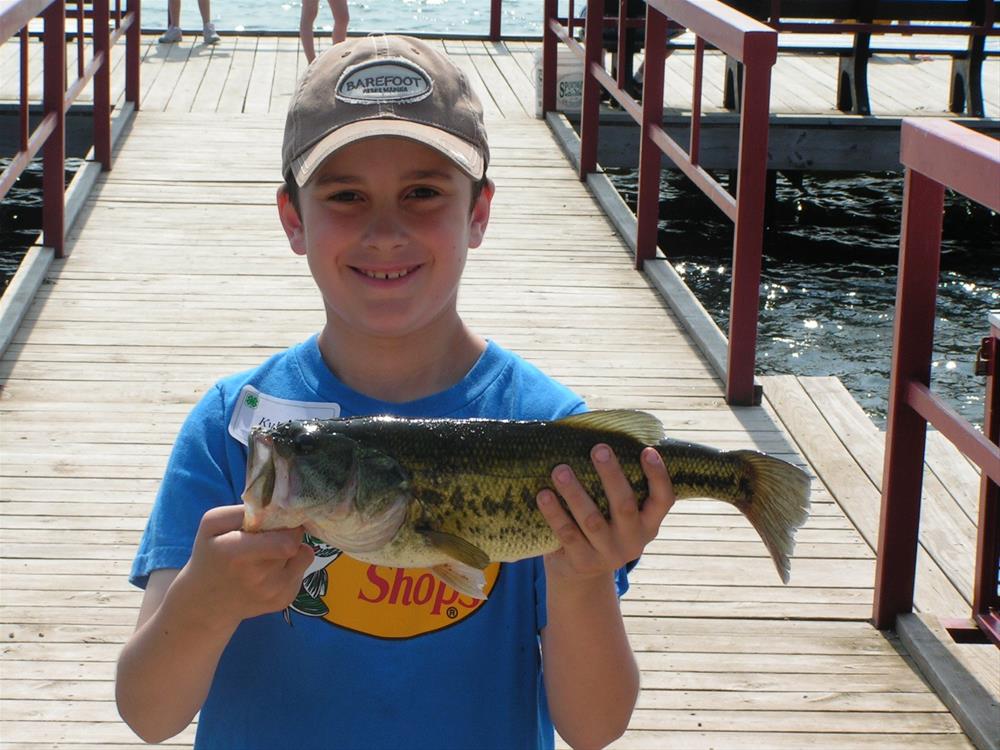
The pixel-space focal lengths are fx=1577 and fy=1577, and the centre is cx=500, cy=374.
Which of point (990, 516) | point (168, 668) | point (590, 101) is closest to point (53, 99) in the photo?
point (590, 101)

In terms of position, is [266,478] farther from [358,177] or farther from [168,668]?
[358,177]

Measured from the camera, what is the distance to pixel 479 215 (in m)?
2.38

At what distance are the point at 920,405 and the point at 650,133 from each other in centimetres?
371

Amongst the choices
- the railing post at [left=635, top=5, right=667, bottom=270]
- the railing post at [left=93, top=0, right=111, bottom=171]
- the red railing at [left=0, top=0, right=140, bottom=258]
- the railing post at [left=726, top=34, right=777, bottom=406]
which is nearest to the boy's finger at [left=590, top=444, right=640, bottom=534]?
the railing post at [left=726, top=34, right=777, bottom=406]

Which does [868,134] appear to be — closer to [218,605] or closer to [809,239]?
[809,239]

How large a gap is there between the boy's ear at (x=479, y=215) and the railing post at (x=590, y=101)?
6914 millimetres

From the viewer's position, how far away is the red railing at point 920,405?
11.8 feet

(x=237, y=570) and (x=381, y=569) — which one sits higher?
(x=237, y=570)

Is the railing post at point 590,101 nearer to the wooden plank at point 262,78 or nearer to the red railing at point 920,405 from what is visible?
the wooden plank at point 262,78

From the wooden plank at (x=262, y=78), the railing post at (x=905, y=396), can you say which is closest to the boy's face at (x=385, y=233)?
the railing post at (x=905, y=396)

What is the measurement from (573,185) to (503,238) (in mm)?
1294

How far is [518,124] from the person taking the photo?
10805 millimetres

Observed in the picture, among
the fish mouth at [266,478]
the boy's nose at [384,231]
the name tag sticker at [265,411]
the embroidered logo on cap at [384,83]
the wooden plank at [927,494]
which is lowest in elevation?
the wooden plank at [927,494]

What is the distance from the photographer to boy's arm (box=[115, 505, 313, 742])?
182cm
